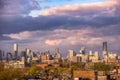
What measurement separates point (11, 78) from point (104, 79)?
50.7ft

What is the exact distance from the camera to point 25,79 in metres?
61.9

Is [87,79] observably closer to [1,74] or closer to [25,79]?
[25,79]

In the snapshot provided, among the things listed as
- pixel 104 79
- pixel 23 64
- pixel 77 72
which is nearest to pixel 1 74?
pixel 77 72

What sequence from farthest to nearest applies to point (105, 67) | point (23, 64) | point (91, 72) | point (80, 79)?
point (23, 64) < point (105, 67) < point (91, 72) < point (80, 79)

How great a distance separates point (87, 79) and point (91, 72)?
3370 mm

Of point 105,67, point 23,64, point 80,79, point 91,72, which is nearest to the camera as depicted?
point 80,79

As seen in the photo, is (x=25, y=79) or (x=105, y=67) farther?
(x=105, y=67)

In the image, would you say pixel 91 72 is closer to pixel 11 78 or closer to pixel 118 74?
pixel 118 74

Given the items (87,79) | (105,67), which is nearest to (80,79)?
(87,79)

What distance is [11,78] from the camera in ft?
213

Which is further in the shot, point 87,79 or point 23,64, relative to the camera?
point 23,64

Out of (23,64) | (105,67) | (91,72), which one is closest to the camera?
(91,72)

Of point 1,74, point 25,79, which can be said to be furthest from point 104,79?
point 1,74

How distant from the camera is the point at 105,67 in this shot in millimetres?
122750
